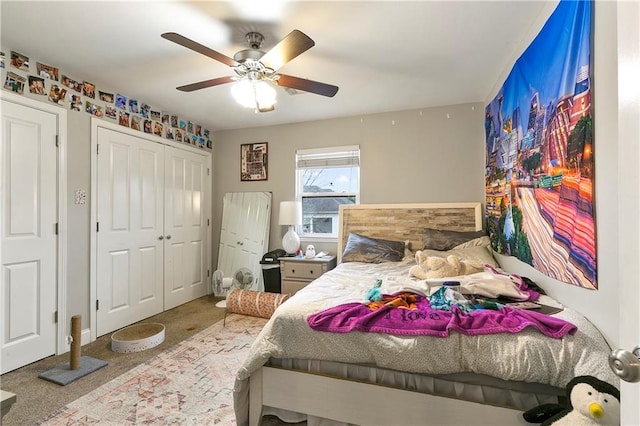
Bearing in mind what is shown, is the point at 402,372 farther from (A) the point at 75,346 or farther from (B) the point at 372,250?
(A) the point at 75,346

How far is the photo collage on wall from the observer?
2.23 meters

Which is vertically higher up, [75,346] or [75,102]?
[75,102]

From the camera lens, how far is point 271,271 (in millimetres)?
3682

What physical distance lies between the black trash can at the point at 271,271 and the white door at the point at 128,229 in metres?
1.22

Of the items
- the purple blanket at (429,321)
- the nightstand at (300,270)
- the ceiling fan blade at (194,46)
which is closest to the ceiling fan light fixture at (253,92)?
the ceiling fan blade at (194,46)

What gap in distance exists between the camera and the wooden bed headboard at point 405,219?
129 inches

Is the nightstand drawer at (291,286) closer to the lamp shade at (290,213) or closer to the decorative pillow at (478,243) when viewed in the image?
the lamp shade at (290,213)

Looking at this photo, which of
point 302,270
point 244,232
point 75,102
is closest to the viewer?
point 75,102

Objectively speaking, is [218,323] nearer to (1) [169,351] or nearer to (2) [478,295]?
(1) [169,351]

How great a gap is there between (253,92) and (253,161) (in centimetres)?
218

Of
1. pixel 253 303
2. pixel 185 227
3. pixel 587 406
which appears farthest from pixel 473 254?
pixel 185 227

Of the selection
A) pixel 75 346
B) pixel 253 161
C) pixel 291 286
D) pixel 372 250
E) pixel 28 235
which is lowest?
pixel 75 346

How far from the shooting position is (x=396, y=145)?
3.60 metres

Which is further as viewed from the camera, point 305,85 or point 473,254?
point 473,254
